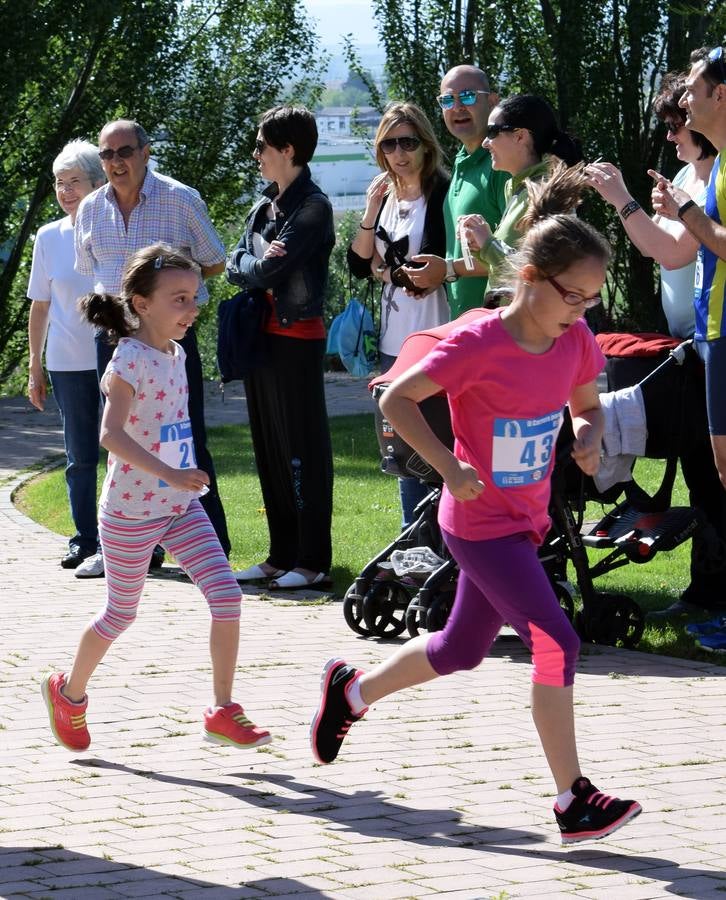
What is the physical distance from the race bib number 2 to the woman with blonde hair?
2423 mm

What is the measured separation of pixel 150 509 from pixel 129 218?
135 inches

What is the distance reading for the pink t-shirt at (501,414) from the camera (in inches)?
178

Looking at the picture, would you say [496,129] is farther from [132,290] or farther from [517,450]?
[517,450]

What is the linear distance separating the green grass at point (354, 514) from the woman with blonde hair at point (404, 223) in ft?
4.41

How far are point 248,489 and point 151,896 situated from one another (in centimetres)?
856

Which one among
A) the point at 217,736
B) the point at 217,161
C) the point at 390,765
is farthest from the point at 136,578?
the point at 217,161

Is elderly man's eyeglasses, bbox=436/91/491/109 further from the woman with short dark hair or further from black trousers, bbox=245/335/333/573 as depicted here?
black trousers, bbox=245/335/333/573

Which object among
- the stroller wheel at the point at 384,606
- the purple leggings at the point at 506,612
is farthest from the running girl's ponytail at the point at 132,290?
the stroller wheel at the point at 384,606

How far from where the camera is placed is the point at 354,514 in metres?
11.2

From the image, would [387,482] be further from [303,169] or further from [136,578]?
[136,578]

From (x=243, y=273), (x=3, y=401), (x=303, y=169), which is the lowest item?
(x=3, y=401)

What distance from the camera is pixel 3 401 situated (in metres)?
20.6

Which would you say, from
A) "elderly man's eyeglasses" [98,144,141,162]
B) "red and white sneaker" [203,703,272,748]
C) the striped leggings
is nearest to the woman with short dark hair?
"elderly man's eyeglasses" [98,144,141,162]

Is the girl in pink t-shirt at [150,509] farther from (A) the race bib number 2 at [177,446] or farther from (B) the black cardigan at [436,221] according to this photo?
(B) the black cardigan at [436,221]
